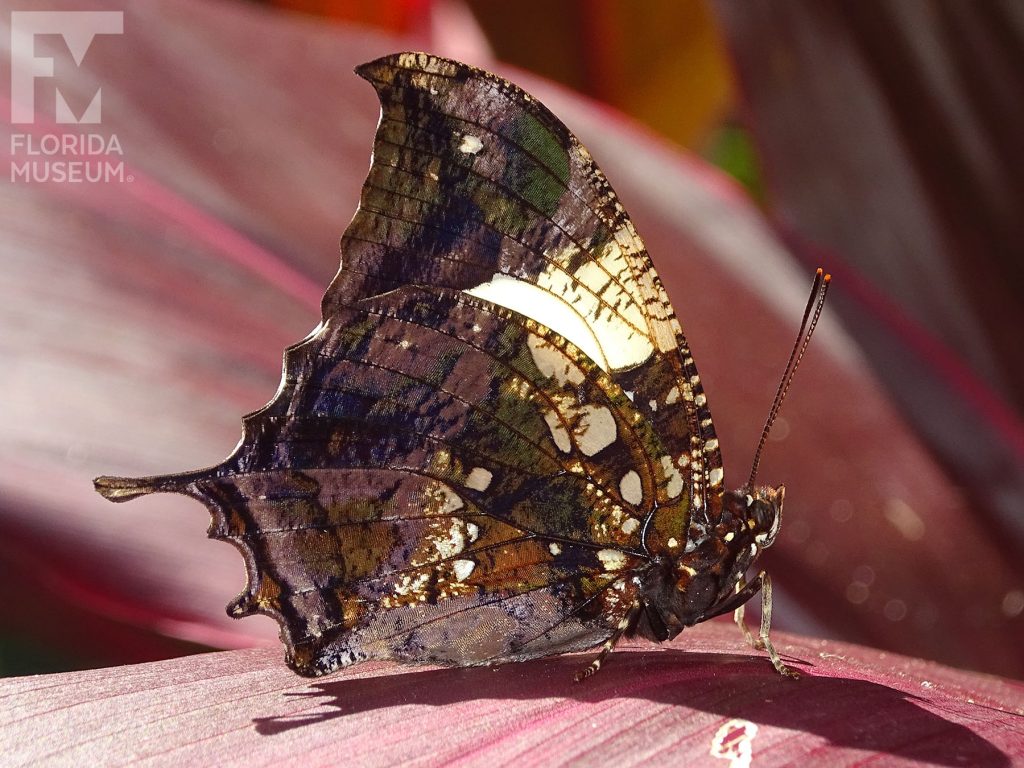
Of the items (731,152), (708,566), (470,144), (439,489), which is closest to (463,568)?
(439,489)

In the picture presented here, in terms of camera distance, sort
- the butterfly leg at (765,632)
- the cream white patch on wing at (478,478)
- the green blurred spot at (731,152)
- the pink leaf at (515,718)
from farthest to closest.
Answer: the green blurred spot at (731,152) < the cream white patch on wing at (478,478) < the butterfly leg at (765,632) < the pink leaf at (515,718)

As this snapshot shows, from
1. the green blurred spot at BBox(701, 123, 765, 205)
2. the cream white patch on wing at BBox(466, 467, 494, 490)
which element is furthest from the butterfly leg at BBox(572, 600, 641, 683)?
the green blurred spot at BBox(701, 123, 765, 205)

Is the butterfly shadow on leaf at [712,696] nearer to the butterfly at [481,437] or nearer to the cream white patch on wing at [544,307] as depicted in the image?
the butterfly at [481,437]

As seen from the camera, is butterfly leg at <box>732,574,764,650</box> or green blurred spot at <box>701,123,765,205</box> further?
green blurred spot at <box>701,123,765,205</box>

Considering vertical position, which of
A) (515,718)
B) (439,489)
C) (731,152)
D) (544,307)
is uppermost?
(731,152)

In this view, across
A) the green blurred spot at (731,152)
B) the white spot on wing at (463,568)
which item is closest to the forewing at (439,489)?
the white spot on wing at (463,568)

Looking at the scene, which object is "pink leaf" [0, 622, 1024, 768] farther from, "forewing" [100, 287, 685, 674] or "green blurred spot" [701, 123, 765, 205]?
"green blurred spot" [701, 123, 765, 205]

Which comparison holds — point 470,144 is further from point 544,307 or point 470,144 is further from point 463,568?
point 463,568

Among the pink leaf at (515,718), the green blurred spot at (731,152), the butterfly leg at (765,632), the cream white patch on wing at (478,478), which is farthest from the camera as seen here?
the green blurred spot at (731,152)
